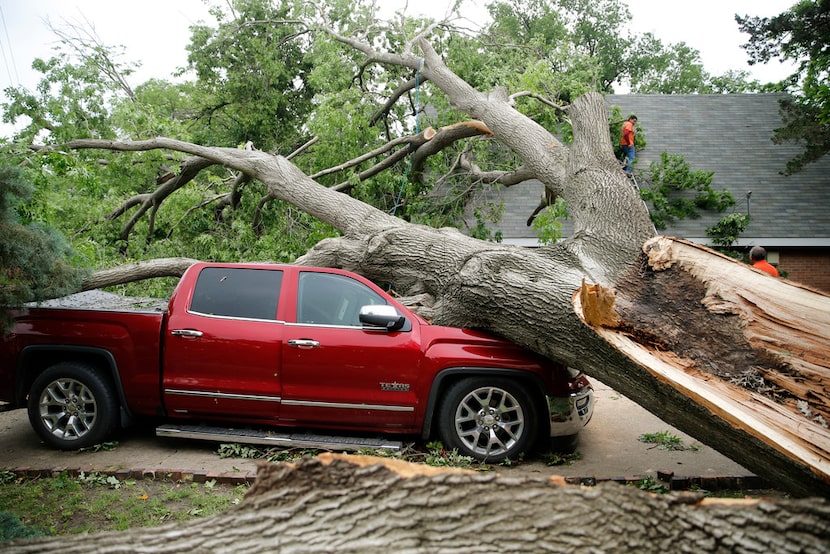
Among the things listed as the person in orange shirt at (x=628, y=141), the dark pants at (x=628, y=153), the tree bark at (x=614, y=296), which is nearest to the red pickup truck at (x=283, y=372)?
the tree bark at (x=614, y=296)

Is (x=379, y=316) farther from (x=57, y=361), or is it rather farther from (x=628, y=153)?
(x=628, y=153)

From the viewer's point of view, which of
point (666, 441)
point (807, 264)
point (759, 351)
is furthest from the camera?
point (807, 264)

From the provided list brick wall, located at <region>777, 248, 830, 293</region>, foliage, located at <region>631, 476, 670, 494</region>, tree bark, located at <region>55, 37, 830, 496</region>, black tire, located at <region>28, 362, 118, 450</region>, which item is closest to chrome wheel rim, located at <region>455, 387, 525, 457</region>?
tree bark, located at <region>55, 37, 830, 496</region>

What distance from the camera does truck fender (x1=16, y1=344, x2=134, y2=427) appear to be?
6113mm

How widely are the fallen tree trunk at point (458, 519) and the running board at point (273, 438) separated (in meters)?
3.17

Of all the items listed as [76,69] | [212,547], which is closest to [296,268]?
[212,547]

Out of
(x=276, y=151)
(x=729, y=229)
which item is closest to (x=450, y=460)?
(x=276, y=151)

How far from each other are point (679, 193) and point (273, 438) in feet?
44.2

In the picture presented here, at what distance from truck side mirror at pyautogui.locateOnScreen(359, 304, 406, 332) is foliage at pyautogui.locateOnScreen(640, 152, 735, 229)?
1152 cm

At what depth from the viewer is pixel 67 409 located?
6.15 metres

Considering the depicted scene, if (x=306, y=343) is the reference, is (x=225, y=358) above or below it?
below

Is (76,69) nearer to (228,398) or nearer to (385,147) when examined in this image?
(385,147)

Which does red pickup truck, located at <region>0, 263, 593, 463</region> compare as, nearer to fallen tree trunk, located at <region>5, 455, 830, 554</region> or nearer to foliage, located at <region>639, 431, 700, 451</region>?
foliage, located at <region>639, 431, 700, 451</region>

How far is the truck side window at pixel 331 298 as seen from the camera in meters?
6.10
